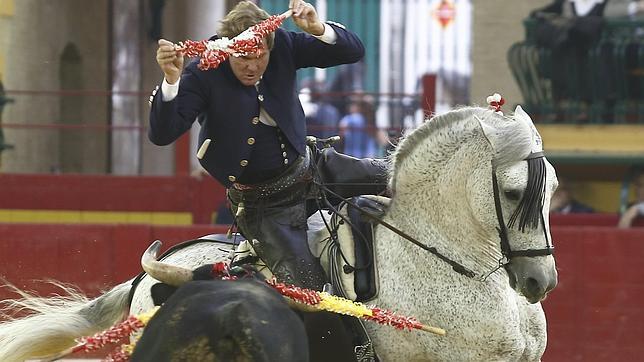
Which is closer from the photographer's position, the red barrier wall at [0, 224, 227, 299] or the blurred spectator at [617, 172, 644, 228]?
the red barrier wall at [0, 224, 227, 299]

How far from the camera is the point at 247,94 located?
517cm

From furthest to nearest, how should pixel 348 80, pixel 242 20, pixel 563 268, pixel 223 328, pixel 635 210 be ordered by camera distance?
pixel 348 80, pixel 635 210, pixel 563 268, pixel 242 20, pixel 223 328

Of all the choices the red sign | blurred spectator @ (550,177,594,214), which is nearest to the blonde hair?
blurred spectator @ (550,177,594,214)

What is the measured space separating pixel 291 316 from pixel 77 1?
1051 centimetres

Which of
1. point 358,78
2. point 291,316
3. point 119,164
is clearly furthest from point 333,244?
point 358,78

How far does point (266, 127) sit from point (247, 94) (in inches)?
5.9

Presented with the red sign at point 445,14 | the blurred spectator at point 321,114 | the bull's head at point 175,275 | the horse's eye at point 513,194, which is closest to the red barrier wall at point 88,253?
the blurred spectator at point 321,114

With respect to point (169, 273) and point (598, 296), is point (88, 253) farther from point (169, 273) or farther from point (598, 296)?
point (169, 273)

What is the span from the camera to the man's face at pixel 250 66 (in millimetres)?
5051

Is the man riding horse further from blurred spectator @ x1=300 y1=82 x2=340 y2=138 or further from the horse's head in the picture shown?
blurred spectator @ x1=300 y1=82 x2=340 y2=138

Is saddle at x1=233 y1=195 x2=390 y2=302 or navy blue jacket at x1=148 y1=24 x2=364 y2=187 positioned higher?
navy blue jacket at x1=148 y1=24 x2=364 y2=187

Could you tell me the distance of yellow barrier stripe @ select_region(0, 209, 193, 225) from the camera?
33.8 feet

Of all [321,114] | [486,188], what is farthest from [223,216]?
[486,188]

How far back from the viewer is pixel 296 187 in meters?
5.30
